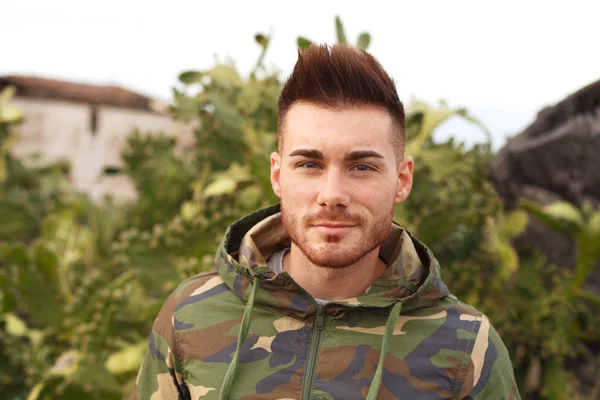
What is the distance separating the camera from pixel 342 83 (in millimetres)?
1317

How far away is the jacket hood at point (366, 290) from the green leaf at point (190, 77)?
134 centimetres

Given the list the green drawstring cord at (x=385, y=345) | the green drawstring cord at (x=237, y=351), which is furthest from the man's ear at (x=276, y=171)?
the green drawstring cord at (x=385, y=345)

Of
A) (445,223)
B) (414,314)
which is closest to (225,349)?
(414,314)

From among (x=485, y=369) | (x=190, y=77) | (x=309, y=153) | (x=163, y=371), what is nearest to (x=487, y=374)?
(x=485, y=369)

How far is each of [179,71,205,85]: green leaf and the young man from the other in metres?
1.41

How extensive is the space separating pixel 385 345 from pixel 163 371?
51cm

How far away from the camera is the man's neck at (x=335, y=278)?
1421 mm

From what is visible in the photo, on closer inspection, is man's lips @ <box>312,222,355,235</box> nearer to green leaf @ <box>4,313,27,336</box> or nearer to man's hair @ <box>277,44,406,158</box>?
man's hair @ <box>277,44,406,158</box>

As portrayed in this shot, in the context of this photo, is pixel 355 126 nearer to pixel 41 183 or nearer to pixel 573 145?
pixel 573 145

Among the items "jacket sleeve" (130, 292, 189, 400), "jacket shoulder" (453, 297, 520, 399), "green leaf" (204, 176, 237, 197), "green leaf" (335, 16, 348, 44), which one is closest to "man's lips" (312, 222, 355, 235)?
"jacket shoulder" (453, 297, 520, 399)

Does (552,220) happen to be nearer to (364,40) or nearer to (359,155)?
(364,40)

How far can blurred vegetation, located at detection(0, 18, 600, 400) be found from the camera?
2.44 m

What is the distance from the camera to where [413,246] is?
4.76 feet

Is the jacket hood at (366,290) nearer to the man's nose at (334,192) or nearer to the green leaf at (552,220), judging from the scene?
the man's nose at (334,192)
